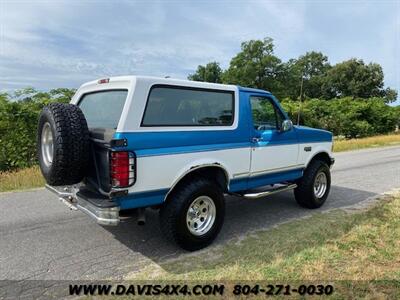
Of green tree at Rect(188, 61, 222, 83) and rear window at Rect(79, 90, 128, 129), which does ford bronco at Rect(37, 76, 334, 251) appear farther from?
green tree at Rect(188, 61, 222, 83)

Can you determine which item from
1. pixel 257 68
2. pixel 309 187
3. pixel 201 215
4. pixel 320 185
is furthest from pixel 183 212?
pixel 257 68

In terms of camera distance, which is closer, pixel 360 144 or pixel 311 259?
pixel 311 259

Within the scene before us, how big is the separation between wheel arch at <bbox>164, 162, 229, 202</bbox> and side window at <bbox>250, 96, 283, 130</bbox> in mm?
986

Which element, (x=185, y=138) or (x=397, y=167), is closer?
(x=185, y=138)

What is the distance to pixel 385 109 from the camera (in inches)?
1148

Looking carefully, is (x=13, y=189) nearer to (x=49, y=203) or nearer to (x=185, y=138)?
(x=49, y=203)

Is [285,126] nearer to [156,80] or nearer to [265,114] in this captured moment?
[265,114]

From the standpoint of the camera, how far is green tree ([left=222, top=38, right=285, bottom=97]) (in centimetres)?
6056

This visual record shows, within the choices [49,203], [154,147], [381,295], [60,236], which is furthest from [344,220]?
[49,203]

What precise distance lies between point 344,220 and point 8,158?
8314mm

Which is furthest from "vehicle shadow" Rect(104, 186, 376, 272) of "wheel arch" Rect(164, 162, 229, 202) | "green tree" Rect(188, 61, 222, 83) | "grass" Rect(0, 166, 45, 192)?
"green tree" Rect(188, 61, 222, 83)

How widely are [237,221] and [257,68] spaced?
2273 inches

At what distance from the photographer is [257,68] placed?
60812 millimetres

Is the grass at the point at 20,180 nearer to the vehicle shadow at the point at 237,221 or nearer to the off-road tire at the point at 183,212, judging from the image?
the vehicle shadow at the point at 237,221
